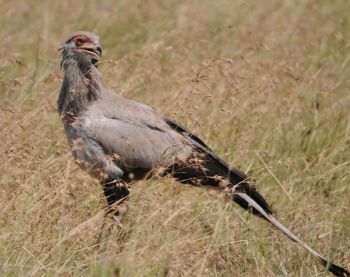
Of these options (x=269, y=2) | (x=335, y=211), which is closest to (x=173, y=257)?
A: (x=335, y=211)

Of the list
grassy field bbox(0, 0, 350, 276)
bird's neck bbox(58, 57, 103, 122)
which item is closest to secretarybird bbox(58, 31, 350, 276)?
bird's neck bbox(58, 57, 103, 122)

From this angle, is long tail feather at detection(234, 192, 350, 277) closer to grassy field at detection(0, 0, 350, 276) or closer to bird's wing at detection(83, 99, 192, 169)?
grassy field at detection(0, 0, 350, 276)

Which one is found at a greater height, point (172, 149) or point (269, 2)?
point (172, 149)

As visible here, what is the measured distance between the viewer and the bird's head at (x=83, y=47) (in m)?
5.65

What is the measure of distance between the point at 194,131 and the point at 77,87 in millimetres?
773

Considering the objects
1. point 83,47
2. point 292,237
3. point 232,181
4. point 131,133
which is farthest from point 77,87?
point 292,237

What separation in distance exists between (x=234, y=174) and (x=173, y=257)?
50.7 inches

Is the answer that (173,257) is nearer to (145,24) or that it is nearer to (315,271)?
(315,271)

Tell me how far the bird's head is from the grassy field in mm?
341

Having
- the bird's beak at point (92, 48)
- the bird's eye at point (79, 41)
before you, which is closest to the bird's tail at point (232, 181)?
the bird's beak at point (92, 48)

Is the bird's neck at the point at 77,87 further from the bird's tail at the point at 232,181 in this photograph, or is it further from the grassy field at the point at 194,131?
the bird's tail at the point at 232,181

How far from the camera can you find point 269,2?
984 cm

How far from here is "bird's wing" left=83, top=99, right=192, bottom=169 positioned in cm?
535

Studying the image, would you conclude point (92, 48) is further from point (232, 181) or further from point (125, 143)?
point (232, 181)
